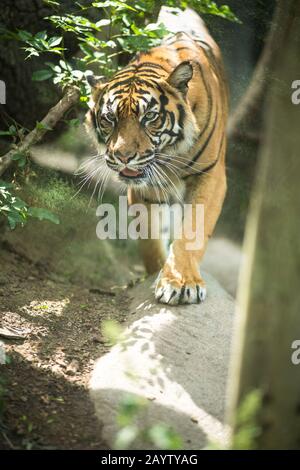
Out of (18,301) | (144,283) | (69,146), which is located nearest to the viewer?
(18,301)

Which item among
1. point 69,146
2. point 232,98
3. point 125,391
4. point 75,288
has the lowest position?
point 75,288

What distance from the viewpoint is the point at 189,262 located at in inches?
166

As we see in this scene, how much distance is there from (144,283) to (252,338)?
2.81m

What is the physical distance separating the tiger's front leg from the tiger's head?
337mm

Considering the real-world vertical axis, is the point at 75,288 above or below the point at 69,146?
below

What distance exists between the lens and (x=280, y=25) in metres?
4.72

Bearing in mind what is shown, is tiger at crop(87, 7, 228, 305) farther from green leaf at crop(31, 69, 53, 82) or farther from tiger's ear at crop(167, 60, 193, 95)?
green leaf at crop(31, 69, 53, 82)

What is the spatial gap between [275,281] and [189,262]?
2.10 meters

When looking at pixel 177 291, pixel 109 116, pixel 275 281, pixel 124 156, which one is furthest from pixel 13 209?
pixel 275 281

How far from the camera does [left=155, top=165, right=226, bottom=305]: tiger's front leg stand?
13.4ft

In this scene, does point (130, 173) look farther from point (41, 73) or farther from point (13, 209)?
point (41, 73)
